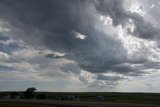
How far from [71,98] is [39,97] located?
16515mm

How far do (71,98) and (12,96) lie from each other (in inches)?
1429

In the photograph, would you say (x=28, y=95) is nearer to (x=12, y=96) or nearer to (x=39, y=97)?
(x=39, y=97)

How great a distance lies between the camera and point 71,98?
121938 mm

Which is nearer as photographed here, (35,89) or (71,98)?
(71,98)

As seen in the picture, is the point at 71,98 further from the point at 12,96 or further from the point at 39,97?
the point at 12,96

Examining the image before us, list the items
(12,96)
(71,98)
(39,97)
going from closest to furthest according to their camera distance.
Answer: (71,98), (39,97), (12,96)

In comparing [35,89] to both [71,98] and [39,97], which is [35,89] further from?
[71,98]

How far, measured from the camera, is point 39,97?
5153 inches

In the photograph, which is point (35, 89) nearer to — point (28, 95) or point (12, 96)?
point (28, 95)

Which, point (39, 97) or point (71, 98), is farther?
point (39, 97)

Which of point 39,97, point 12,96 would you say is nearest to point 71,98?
point 39,97

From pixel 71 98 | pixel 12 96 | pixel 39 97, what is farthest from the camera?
pixel 12 96

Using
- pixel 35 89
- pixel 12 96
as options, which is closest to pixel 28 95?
pixel 35 89

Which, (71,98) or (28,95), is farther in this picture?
(28,95)
